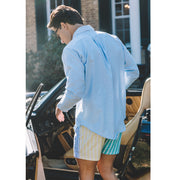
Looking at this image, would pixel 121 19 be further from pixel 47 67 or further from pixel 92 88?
pixel 92 88

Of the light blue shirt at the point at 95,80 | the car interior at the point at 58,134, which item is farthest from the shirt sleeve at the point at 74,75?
the car interior at the point at 58,134

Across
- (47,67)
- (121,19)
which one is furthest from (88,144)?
(121,19)

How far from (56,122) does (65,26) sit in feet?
3.29

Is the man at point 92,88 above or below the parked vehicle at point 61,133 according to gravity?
above

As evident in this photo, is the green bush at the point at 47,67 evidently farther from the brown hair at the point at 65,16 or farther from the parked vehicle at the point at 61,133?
the brown hair at the point at 65,16

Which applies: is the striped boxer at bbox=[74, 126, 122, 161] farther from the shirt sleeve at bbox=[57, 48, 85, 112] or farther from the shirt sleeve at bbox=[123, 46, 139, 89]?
the shirt sleeve at bbox=[123, 46, 139, 89]

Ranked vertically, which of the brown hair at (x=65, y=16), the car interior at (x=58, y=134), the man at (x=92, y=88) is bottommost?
the car interior at (x=58, y=134)

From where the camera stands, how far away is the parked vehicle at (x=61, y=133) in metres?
1.90

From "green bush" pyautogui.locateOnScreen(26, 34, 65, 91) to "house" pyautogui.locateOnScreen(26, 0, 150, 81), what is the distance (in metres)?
0.11

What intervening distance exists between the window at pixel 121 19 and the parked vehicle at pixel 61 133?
1.75ft

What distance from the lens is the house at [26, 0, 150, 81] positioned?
7.46ft
